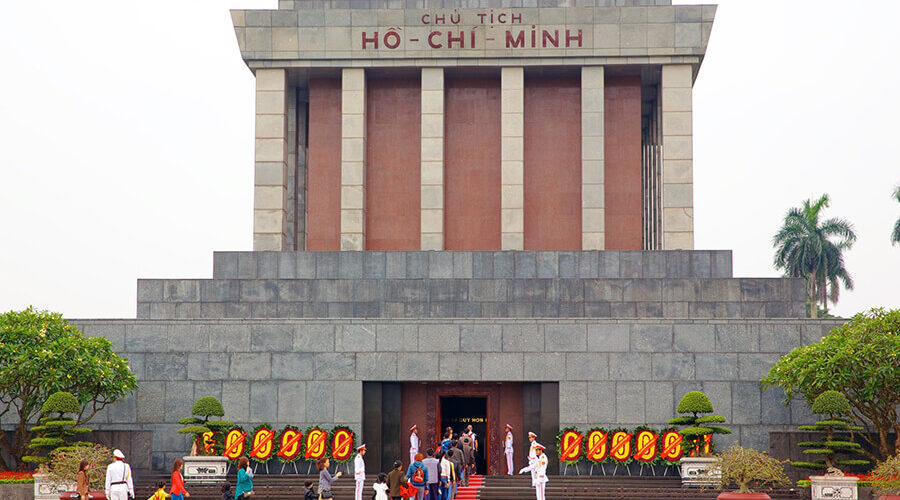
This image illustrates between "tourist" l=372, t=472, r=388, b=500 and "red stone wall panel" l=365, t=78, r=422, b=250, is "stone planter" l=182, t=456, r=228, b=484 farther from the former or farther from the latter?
"red stone wall panel" l=365, t=78, r=422, b=250

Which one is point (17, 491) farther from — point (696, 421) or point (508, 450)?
point (696, 421)

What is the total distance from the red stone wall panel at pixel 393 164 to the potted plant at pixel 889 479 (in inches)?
723

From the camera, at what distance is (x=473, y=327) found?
1303 inches

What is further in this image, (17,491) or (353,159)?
(353,159)

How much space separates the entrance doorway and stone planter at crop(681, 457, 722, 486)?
649 centimetres

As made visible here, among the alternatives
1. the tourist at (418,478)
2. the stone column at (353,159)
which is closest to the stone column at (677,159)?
the stone column at (353,159)

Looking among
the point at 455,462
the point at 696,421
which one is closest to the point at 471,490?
the point at 455,462

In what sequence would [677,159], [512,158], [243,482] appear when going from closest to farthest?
[243,482], [677,159], [512,158]

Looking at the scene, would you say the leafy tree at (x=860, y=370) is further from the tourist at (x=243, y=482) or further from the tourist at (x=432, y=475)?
the tourist at (x=243, y=482)

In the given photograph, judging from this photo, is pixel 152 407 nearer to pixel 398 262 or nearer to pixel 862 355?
pixel 398 262

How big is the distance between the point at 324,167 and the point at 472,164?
5395 millimetres

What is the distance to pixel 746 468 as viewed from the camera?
2662 centimetres

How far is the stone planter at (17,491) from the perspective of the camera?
29.1 meters

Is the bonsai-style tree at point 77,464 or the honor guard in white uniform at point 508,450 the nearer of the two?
the bonsai-style tree at point 77,464
